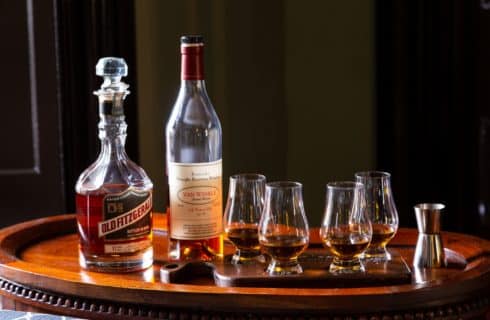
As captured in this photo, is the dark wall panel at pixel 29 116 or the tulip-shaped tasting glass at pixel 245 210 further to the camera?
the dark wall panel at pixel 29 116

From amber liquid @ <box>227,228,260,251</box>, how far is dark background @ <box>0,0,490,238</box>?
1.16 m

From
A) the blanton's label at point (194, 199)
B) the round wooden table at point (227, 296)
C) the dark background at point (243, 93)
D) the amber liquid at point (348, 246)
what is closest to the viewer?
the round wooden table at point (227, 296)

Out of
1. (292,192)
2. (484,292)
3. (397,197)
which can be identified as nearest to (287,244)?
(292,192)

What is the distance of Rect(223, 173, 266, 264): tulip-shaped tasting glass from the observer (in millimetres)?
1269

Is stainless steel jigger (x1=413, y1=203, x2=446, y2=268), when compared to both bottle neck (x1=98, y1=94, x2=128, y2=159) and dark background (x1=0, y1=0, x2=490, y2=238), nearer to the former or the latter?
bottle neck (x1=98, y1=94, x2=128, y2=159)

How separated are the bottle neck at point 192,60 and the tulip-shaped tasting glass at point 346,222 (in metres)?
0.27

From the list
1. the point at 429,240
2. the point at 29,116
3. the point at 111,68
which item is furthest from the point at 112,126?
the point at 29,116

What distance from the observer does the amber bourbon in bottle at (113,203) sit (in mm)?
1264

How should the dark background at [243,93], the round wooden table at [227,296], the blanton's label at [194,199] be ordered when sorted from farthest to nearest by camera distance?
the dark background at [243,93], the blanton's label at [194,199], the round wooden table at [227,296]

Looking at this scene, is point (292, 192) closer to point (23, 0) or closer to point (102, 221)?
point (102, 221)

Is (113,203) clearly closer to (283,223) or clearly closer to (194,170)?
(194,170)

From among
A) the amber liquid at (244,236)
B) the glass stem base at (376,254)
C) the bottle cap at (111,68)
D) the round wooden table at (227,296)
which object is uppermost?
the bottle cap at (111,68)

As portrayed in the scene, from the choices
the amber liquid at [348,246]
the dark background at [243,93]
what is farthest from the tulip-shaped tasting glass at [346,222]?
the dark background at [243,93]

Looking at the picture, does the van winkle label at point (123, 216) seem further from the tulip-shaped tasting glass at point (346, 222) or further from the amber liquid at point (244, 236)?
the tulip-shaped tasting glass at point (346, 222)
